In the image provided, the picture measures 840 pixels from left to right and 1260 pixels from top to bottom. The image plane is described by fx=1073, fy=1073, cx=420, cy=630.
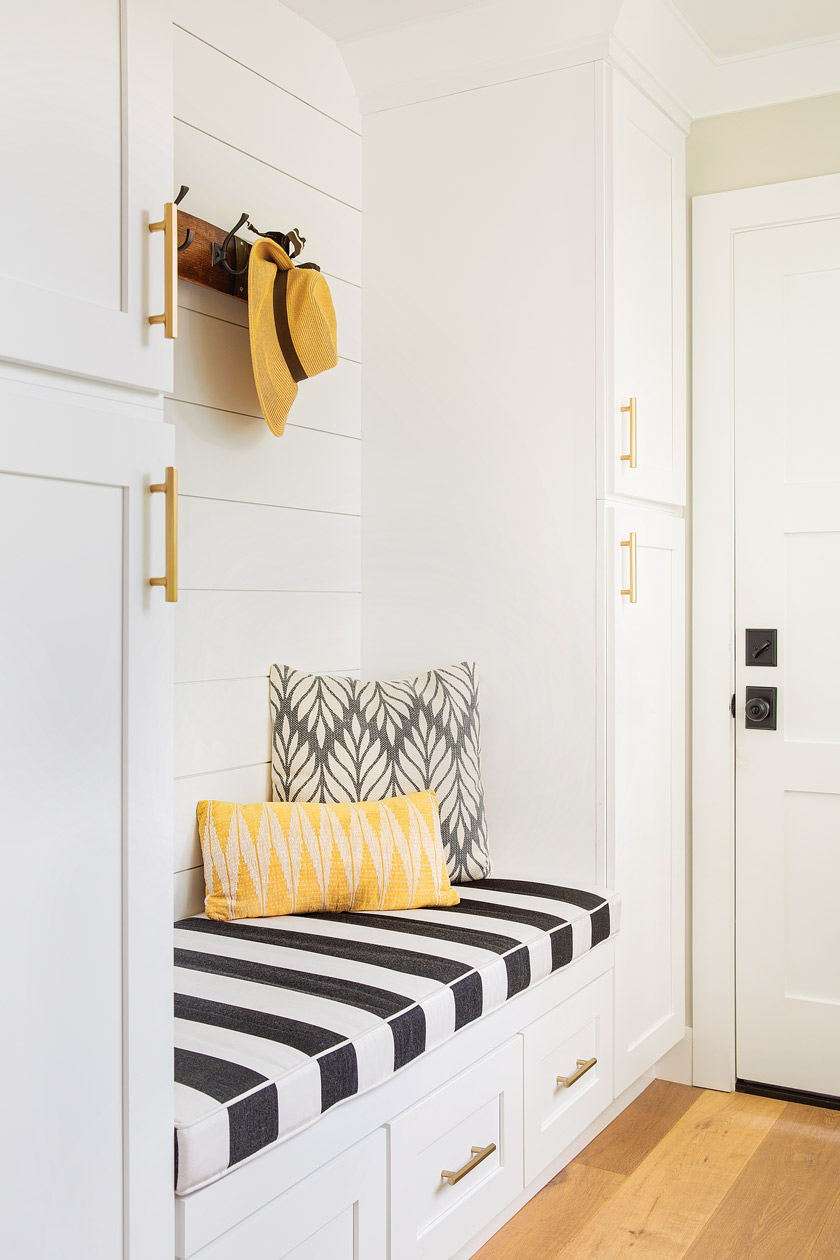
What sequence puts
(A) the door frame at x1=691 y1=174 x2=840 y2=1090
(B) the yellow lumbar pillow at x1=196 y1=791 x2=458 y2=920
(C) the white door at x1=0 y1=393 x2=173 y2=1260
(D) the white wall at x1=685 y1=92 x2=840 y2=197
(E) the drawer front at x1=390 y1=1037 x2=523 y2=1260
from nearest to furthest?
(C) the white door at x1=0 y1=393 x2=173 y2=1260 → (E) the drawer front at x1=390 y1=1037 x2=523 y2=1260 → (B) the yellow lumbar pillow at x1=196 y1=791 x2=458 y2=920 → (D) the white wall at x1=685 y1=92 x2=840 y2=197 → (A) the door frame at x1=691 y1=174 x2=840 y2=1090

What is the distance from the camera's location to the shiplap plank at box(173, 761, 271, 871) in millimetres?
2039

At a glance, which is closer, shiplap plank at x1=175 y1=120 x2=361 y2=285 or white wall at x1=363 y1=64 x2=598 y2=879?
shiplap plank at x1=175 y1=120 x2=361 y2=285

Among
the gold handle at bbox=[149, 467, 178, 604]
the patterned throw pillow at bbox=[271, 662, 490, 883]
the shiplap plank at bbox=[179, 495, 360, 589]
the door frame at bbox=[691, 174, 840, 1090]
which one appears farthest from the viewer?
the door frame at bbox=[691, 174, 840, 1090]

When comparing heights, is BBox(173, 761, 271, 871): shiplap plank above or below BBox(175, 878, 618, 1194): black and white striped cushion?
above


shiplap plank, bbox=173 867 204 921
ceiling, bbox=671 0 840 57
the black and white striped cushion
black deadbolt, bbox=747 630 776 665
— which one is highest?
ceiling, bbox=671 0 840 57

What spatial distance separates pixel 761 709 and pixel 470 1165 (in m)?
1.32

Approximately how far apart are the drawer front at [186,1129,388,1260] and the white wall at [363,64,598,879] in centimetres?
94

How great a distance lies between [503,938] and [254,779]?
64 cm

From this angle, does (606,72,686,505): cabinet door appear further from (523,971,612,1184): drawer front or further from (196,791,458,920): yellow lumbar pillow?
(523,971,612,1184): drawer front

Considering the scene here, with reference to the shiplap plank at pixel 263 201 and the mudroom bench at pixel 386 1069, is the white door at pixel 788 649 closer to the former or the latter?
the mudroom bench at pixel 386 1069

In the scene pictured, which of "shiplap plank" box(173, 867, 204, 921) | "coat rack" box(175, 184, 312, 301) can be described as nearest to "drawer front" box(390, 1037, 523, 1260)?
"shiplap plank" box(173, 867, 204, 921)

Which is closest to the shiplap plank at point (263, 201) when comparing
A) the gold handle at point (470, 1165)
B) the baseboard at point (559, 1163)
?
the gold handle at point (470, 1165)

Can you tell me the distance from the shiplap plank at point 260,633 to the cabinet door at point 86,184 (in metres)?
0.92

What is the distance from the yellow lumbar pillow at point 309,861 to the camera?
6.50ft
